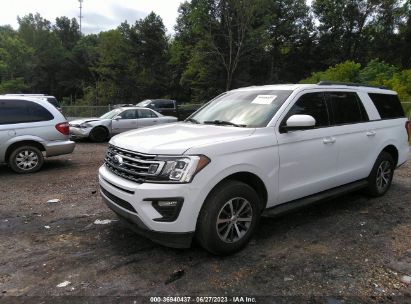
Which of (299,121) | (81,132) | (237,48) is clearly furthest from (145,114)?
(237,48)

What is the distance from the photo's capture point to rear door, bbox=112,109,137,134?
49.8ft

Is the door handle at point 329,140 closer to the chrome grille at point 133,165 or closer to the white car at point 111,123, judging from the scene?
the chrome grille at point 133,165

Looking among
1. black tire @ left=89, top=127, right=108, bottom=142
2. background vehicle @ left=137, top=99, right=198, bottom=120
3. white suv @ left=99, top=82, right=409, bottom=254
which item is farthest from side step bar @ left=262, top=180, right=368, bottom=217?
background vehicle @ left=137, top=99, right=198, bottom=120

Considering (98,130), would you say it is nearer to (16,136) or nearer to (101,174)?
(16,136)

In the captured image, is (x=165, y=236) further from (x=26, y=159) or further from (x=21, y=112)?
(x=21, y=112)

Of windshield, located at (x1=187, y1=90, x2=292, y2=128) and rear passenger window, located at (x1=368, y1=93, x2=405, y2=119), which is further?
rear passenger window, located at (x1=368, y1=93, x2=405, y2=119)

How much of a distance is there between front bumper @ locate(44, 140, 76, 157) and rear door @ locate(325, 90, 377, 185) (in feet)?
20.0

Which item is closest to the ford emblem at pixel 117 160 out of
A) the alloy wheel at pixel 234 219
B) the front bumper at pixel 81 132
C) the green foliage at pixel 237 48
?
the alloy wheel at pixel 234 219

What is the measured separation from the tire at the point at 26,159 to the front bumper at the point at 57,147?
20cm

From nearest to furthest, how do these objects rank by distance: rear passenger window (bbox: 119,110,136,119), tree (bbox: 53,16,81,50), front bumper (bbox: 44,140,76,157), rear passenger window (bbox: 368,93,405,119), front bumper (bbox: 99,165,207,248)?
1. front bumper (bbox: 99,165,207,248)
2. rear passenger window (bbox: 368,93,405,119)
3. front bumper (bbox: 44,140,76,157)
4. rear passenger window (bbox: 119,110,136,119)
5. tree (bbox: 53,16,81,50)

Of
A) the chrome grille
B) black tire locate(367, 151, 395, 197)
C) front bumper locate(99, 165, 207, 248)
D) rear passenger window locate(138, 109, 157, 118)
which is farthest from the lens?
rear passenger window locate(138, 109, 157, 118)

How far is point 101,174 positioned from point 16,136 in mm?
4648

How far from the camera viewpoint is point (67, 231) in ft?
16.0

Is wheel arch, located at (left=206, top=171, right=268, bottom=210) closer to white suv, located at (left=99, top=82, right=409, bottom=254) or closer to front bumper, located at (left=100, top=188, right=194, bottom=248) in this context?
white suv, located at (left=99, top=82, right=409, bottom=254)
